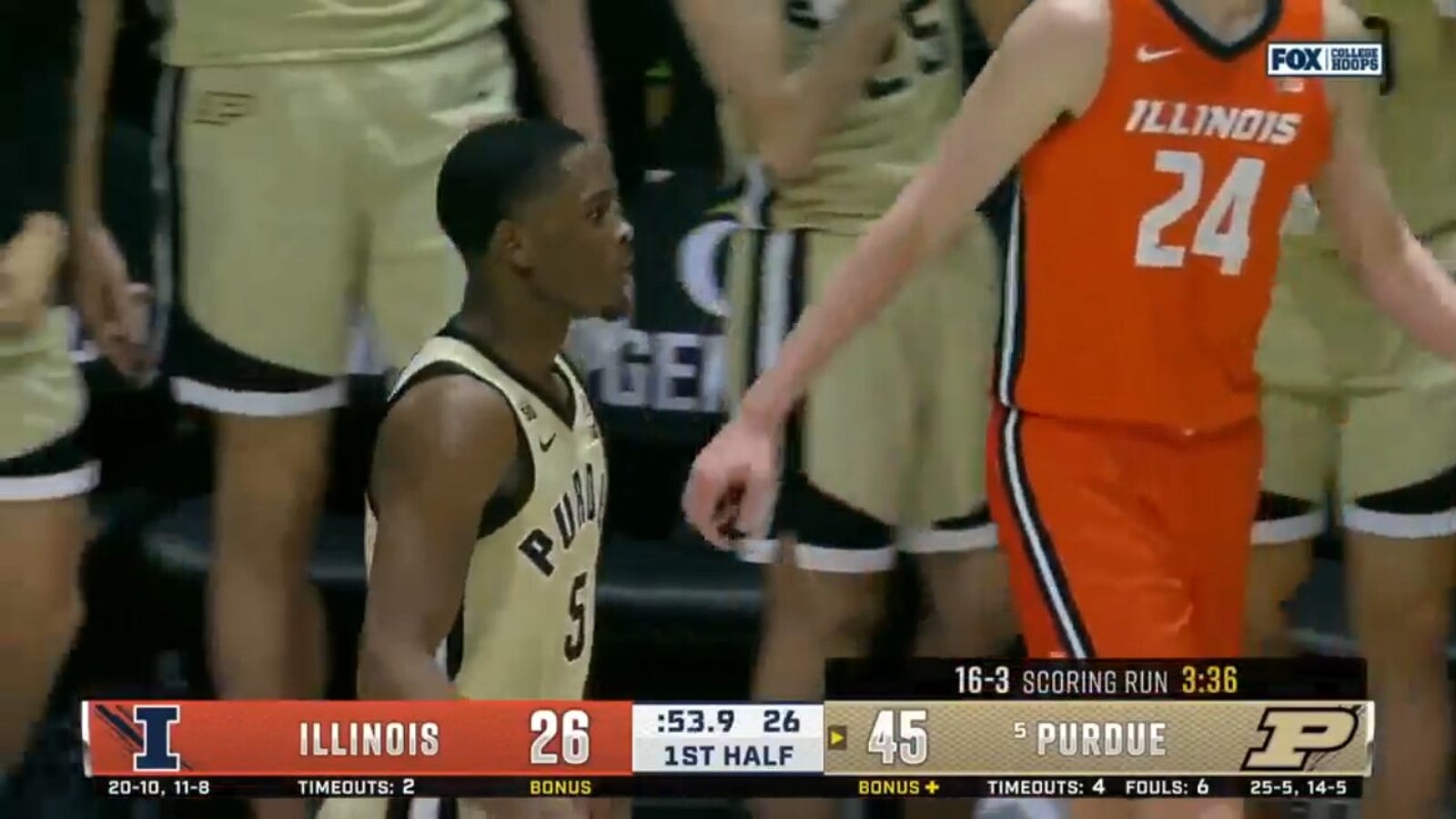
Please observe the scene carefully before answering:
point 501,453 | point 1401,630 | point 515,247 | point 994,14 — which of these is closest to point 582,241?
point 515,247

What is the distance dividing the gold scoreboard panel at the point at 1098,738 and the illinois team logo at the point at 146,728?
57 cm

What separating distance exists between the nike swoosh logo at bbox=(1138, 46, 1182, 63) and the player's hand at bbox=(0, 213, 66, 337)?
Result: 0.98m

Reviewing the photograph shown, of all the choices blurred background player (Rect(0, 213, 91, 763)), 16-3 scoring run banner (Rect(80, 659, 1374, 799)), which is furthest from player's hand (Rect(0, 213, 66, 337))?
16-3 scoring run banner (Rect(80, 659, 1374, 799))

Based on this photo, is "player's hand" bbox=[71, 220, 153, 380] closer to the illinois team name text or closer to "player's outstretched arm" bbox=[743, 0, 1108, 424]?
"player's outstretched arm" bbox=[743, 0, 1108, 424]

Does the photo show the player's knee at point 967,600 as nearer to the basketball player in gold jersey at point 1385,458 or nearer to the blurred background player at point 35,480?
the basketball player in gold jersey at point 1385,458

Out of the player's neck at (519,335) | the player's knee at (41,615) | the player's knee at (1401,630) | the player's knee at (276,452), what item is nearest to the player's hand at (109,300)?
the player's knee at (276,452)

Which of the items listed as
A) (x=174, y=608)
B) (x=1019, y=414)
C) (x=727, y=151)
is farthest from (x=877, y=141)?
(x=174, y=608)

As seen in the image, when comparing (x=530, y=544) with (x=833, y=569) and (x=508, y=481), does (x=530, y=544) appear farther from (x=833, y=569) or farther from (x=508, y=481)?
(x=833, y=569)

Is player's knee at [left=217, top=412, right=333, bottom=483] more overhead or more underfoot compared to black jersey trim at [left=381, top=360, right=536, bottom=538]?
more underfoot

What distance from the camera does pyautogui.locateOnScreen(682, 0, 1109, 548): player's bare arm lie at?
163 cm

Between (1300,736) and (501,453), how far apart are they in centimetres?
75

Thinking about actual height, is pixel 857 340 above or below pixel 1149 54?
below

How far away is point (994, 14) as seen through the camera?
188cm

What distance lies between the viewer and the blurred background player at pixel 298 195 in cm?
194
